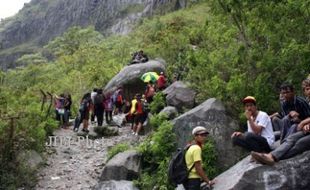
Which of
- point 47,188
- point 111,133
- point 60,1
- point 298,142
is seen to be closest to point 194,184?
point 298,142

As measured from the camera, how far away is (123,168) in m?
13.3

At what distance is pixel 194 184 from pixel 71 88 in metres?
26.9

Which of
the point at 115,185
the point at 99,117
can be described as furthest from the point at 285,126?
the point at 99,117

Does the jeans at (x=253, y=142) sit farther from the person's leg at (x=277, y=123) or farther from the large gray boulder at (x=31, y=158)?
the large gray boulder at (x=31, y=158)

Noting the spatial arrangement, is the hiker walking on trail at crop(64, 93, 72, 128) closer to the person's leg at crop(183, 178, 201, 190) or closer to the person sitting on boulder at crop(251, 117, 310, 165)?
the person's leg at crop(183, 178, 201, 190)

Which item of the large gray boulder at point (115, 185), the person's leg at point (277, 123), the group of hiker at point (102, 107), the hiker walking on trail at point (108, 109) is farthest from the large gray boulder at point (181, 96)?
the person's leg at point (277, 123)

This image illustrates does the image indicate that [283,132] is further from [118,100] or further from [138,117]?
[118,100]

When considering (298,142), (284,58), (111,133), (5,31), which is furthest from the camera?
(5,31)

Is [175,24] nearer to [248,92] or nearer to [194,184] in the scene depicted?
[248,92]

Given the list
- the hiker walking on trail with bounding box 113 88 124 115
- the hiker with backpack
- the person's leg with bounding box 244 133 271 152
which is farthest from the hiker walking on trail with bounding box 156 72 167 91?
the person's leg with bounding box 244 133 271 152

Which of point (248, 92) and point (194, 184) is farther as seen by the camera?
point (248, 92)

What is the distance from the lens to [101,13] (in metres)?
113

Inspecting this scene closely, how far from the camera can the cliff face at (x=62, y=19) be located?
9581cm

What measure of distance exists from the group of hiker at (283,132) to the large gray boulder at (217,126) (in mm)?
2815
